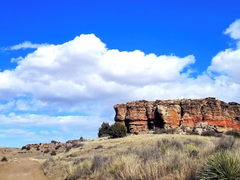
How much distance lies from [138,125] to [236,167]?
6728 cm

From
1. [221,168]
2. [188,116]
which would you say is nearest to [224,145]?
[221,168]

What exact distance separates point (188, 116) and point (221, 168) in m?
62.2

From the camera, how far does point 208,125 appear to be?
209 ft

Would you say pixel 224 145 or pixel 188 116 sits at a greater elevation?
pixel 188 116

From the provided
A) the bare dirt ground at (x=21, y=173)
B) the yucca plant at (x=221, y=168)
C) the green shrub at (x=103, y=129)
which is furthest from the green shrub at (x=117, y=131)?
the yucca plant at (x=221, y=168)

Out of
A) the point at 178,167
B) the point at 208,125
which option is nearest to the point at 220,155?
the point at 178,167

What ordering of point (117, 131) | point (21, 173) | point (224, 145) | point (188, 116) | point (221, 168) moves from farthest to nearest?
point (188, 116)
point (117, 131)
point (21, 173)
point (224, 145)
point (221, 168)

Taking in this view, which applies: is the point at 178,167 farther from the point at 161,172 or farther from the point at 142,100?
the point at 142,100

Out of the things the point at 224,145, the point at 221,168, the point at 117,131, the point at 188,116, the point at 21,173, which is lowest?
the point at 21,173

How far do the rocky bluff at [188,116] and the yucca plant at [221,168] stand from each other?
5502cm

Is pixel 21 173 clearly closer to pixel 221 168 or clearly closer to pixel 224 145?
pixel 224 145

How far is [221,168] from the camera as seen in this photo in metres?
6.87

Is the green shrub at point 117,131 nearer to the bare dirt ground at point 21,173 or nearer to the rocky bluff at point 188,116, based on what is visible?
the rocky bluff at point 188,116

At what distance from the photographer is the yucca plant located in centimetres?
666
